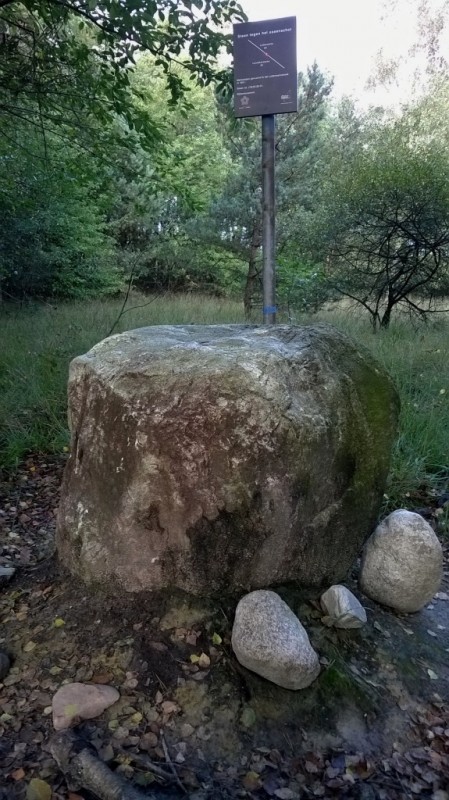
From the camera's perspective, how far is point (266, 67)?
368 centimetres

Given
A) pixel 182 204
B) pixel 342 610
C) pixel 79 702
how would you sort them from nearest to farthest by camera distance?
pixel 79 702 < pixel 342 610 < pixel 182 204

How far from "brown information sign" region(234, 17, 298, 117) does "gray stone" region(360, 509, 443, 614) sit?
2.74 m

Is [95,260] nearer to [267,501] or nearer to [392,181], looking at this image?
[392,181]

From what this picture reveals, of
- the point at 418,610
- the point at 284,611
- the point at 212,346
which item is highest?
the point at 212,346

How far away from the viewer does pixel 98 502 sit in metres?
2.23

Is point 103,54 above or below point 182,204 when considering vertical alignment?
above

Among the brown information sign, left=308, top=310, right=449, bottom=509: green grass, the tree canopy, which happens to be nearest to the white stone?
left=308, top=310, right=449, bottom=509: green grass

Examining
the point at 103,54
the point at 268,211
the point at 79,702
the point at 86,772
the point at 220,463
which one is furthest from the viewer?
the point at 103,54

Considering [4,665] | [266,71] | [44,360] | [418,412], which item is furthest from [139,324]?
[4,665]

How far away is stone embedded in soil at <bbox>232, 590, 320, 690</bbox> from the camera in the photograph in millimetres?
1879

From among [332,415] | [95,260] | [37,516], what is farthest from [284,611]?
[95,260]

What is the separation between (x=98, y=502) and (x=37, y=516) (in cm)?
131

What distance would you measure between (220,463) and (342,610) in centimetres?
77

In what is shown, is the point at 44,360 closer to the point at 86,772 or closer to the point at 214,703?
the point at 214,703
